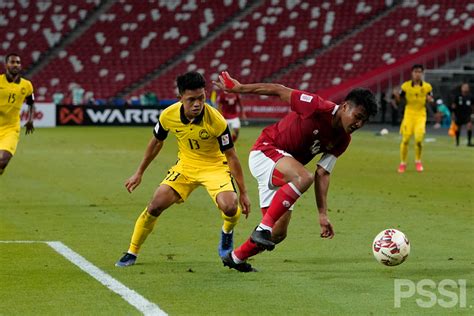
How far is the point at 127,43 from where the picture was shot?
5678 centimetres

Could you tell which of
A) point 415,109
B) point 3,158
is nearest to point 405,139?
point 415,109

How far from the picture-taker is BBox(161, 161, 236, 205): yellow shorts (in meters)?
10.2

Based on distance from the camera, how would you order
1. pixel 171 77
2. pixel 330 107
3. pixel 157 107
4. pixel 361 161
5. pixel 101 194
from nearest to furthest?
1. pixel 330 107
2. pixel 101 194
3. pixel 361 161
4. pixel 157 107
5. pixel 171 77

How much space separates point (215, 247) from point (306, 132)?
8.63 ft

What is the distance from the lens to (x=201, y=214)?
590 inches

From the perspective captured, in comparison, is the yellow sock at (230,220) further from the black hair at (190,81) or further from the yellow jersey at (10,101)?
the yellow jersey at (10,101)

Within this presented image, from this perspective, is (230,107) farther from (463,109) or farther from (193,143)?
(193,143)

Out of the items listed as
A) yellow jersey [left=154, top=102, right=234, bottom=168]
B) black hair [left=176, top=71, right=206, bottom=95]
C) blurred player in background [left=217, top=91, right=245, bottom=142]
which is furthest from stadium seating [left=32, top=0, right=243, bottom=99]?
black hair [left=176, top=71, right=206, bottom=95]

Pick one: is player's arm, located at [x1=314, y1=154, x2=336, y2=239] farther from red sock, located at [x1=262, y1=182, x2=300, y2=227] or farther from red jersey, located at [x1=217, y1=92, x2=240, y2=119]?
red jersey, located at [x1=217, y1=92, x2=240, y2=119]

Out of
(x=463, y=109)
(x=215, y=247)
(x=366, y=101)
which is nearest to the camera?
(x=366, y=101)

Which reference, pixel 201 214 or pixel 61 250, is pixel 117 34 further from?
pixel 61 250

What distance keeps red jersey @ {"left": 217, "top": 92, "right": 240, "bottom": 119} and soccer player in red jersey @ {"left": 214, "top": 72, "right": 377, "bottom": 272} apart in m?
20.4

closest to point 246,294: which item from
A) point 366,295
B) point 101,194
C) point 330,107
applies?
point 366,295

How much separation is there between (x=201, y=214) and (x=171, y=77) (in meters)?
39.3
